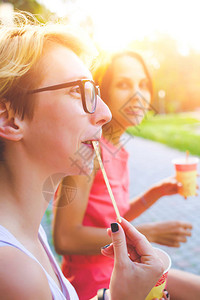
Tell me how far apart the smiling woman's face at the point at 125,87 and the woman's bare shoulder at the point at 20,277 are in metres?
1.53

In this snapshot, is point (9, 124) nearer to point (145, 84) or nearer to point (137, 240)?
point (137, 240)

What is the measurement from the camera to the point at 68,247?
2.00 m

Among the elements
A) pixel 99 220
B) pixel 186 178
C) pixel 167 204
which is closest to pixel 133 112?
pixel 186 178

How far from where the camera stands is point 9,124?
1.23 m

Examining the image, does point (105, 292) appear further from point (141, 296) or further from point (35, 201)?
point (35, 201)

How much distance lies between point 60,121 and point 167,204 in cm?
585

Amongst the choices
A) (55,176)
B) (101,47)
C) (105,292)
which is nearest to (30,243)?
(55,176)

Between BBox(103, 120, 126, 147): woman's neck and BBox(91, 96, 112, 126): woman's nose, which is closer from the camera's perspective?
BBox(91, 96, 112, 126): woman's nose

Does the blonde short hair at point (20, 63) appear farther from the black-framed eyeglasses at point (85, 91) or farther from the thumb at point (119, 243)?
the thumb at point (119, 243)

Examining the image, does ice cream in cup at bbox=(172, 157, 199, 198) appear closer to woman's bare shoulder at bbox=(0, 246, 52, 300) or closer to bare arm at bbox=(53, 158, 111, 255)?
bare arm at bbox=(53, 158, 111, 255)

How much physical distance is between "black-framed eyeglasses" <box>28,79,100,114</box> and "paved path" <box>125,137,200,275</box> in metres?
2.42

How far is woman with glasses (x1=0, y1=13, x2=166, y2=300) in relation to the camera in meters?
1.16

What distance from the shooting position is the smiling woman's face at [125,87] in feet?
7.82

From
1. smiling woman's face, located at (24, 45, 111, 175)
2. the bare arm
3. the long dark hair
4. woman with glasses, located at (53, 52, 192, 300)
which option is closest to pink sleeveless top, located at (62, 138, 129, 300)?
woman with glasses, located at (53, 52, 192, 300)
